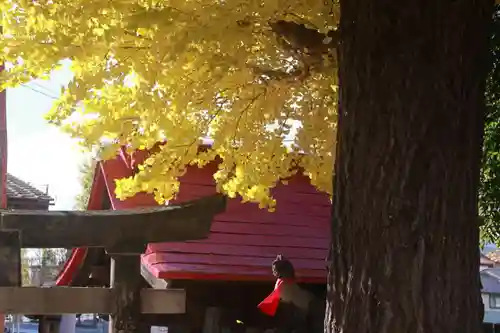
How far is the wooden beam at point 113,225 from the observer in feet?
15.6

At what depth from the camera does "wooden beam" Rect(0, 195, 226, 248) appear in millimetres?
4754

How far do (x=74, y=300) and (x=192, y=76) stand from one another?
6.45 ft

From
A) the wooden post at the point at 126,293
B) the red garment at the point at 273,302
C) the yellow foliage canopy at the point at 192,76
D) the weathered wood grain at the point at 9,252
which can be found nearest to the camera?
the yellow foliage canopy at the point at 192,76

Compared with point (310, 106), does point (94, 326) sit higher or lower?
lower

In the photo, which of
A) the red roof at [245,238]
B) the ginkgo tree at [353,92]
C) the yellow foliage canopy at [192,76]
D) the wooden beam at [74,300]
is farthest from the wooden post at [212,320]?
the ginkgo tree at [353,92]

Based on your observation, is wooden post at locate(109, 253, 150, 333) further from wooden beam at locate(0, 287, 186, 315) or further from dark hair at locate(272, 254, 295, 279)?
dark hair at locate(272, 254, 295, 279)

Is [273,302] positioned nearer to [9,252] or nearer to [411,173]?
[9,252]

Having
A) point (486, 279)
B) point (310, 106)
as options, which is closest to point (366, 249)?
point (310, 106)

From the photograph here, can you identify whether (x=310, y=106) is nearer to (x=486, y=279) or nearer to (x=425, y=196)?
(x=425, y=196)

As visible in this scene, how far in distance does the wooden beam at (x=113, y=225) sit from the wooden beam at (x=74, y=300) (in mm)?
342

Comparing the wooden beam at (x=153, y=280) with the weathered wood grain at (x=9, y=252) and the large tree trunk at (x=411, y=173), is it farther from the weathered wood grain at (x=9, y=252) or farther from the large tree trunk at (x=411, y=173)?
the large tree trunk at (x=411, y=173)

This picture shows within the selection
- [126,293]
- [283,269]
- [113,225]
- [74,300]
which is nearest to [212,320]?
[283,269]

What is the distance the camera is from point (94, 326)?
164 ft

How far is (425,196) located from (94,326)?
1987 inches
